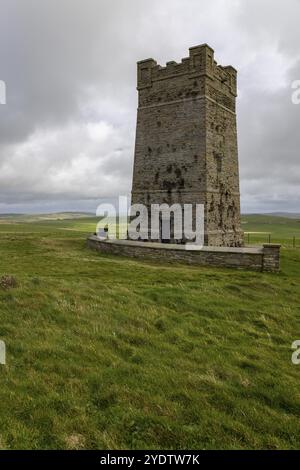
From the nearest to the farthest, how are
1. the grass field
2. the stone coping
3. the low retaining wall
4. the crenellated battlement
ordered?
the grass field → the low retaining wall → the stone coping → the crenellated battlement

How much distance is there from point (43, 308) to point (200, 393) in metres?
5.47

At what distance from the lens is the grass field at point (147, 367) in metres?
4.88

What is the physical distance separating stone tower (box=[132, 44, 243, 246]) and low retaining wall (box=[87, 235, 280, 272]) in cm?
434

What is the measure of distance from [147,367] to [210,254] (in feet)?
41.9

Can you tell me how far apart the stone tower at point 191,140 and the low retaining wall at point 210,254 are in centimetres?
434

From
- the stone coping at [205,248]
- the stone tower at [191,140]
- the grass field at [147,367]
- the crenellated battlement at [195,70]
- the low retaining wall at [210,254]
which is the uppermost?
the crenellated battlement at [195,70]

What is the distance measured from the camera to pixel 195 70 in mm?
24047

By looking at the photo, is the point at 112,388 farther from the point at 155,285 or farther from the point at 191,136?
the point at 191,136

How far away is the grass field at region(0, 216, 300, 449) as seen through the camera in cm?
488

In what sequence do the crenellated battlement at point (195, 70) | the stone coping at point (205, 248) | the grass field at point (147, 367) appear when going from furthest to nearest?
the crenellated battlement at point (195, 70) < the stone coping at point (205, 248) < the grass field at point (147, 367)

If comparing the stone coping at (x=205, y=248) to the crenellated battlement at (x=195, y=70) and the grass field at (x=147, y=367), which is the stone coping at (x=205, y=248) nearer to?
the grass field at (x=147, y=367)

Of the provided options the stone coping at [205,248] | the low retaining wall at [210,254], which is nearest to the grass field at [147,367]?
the low retaining wall at [210,254]

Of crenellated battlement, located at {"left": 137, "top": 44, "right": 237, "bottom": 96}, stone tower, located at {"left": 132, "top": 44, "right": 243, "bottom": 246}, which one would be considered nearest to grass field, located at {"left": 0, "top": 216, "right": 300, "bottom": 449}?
stone tower, located at {"left": 132, "top": 44, "right": 243, "bottom": 246}

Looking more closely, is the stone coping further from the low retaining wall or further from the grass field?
the grass field
